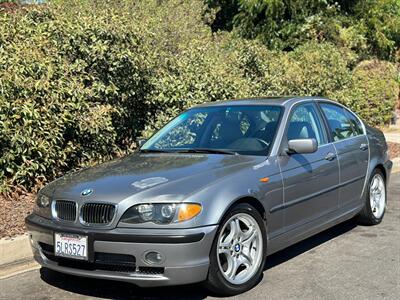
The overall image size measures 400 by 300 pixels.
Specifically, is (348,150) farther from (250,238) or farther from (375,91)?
(375,91)

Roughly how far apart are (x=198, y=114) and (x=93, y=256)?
2128 mm

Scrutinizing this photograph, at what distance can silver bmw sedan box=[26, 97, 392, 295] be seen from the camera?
13.3ft

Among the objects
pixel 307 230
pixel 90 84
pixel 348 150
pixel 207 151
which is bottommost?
pixel 307 230

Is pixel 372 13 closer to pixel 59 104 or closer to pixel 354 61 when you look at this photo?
pixel 354 61

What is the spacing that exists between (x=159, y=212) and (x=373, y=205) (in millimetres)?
3251

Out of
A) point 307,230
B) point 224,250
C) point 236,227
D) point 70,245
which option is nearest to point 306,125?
point 307,230

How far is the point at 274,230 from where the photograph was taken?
15.5ft

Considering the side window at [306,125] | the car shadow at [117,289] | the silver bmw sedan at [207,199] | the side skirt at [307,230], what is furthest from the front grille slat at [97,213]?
the side window at [306,125]

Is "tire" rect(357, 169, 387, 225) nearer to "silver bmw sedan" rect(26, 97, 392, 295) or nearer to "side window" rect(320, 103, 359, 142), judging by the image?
"silver bmw sedan" rect(26, 97, 392, 295)

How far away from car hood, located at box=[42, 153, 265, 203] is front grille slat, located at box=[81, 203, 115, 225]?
49 mm

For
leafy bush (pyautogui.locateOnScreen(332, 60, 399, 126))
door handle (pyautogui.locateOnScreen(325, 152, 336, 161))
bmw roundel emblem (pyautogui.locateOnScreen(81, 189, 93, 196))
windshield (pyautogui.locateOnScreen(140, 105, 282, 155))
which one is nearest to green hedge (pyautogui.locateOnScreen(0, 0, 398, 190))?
windshield (pyautogui.locateOnScreen(140, 105, 282, 155))

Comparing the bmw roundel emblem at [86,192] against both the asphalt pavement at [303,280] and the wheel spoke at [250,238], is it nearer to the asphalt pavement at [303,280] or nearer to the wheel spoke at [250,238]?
the asphalt pavement at [303,280]

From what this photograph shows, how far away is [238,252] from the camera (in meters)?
4.45

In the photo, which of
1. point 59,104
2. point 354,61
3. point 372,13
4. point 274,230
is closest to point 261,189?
point 274,230
